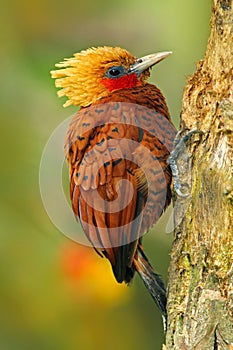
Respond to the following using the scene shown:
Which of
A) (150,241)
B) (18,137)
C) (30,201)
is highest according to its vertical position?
(18,137)

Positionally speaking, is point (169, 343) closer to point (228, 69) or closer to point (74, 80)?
point (228, 69)

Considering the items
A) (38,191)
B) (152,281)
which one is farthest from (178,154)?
(38,191)

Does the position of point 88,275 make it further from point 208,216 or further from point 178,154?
point 208,216

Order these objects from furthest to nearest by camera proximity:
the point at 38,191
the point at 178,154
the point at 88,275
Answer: the point at 38,191
the point at 88,275
the point at 178,154

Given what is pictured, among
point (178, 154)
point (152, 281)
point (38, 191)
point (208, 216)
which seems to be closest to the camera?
point (208, 216)

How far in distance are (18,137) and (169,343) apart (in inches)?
119

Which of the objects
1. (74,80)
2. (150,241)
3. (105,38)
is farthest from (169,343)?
(105,38)

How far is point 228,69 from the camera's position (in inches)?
141

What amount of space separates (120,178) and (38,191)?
2.45 meters

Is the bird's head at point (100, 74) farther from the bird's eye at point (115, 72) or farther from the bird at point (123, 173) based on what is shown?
the bird at point (123, 173)

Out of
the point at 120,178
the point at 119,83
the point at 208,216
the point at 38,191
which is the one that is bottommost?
the point at 38,191

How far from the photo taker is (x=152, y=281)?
4.21 meters

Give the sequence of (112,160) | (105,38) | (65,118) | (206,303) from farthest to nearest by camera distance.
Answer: (105,38), (65,118), (112,160), (206,303)

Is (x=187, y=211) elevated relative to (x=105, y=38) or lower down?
lower down
